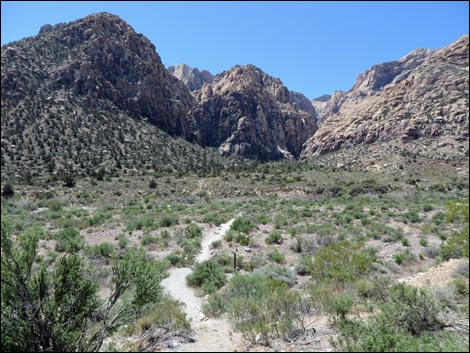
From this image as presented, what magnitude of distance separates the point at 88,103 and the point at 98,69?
13582 millimetres

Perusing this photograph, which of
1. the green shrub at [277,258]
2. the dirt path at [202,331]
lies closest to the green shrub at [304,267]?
the green shrub at [277,258]

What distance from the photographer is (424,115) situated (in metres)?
56.9

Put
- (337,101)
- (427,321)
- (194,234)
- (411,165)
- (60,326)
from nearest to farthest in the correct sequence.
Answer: (60,326)
(427,321)
(194,234)
(411,165)
(337,101)

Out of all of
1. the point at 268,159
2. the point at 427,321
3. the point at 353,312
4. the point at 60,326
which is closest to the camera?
the point at 60,326

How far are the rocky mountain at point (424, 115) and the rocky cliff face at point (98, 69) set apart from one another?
4367 cm

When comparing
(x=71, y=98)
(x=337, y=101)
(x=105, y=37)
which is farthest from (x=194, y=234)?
(x=337, y=101)

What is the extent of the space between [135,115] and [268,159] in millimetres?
46540

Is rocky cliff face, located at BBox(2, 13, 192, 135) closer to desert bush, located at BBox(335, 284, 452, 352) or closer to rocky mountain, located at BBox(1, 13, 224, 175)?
rocky mountain, located at BBox(1, 13, 224, 175)

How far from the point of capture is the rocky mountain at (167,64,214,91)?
166 metres

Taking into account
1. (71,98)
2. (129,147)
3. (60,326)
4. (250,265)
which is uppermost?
(71,98)

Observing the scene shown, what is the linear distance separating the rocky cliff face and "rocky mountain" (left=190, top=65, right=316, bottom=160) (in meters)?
16.8

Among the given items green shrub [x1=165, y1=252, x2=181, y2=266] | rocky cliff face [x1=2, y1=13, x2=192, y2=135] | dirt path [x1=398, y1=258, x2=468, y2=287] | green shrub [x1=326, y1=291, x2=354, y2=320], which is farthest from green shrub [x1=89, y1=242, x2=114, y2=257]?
rocky cliff face [x1=2, y1=13, x2=192, y2=135]

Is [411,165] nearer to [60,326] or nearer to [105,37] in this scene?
[60,326]

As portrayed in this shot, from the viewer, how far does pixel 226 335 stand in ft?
20.9
